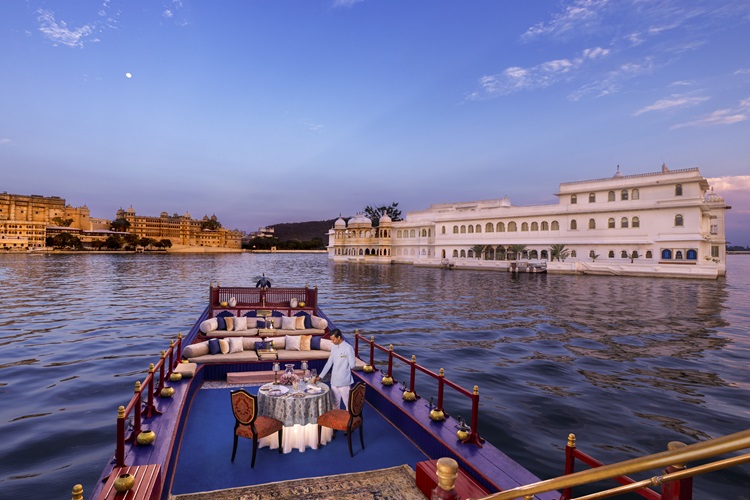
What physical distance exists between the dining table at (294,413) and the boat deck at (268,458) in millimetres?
131

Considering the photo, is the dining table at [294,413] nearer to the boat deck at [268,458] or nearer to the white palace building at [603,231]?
the boat deck at [268,458]

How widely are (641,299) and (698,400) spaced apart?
2378 cm

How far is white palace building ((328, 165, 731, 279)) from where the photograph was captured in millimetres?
52531

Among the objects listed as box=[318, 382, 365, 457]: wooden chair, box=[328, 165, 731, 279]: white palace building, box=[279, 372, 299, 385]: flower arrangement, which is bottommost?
box=[318, 382, 365, 457]: wooden chair

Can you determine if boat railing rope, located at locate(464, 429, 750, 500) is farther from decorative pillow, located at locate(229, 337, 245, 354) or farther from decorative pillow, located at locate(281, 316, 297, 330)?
decorative pillow, located at locate(281, 316, 297, 330)

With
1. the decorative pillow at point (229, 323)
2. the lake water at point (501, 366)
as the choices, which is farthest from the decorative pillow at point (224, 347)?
the decorative pillow at point (229, 323)

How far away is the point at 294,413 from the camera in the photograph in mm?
7094

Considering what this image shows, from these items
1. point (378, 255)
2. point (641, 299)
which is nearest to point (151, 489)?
point (641, 299)

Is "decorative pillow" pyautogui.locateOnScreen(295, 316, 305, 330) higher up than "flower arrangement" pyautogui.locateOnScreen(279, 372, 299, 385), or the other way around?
"flower arrangement" pyautogui.locateOnScreen(279, 372, 299, 385)

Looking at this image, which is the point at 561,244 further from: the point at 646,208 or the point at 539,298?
the point at 539,298

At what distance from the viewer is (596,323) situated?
2358 centimetres

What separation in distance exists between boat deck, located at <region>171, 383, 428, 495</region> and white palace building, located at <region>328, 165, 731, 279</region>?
180 ft

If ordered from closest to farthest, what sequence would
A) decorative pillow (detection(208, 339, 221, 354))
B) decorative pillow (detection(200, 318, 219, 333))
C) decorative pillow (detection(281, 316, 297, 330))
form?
decorative pillow (detection(208, 339, 221, 354)), decorative pillow (detection(200, 318, 219, 333)), decorative pillow (detection(281, 316, 297, 330))

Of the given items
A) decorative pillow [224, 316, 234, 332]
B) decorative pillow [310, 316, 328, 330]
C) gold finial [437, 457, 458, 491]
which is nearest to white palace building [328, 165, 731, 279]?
decorative pillow [310, 316, 328, 330]
